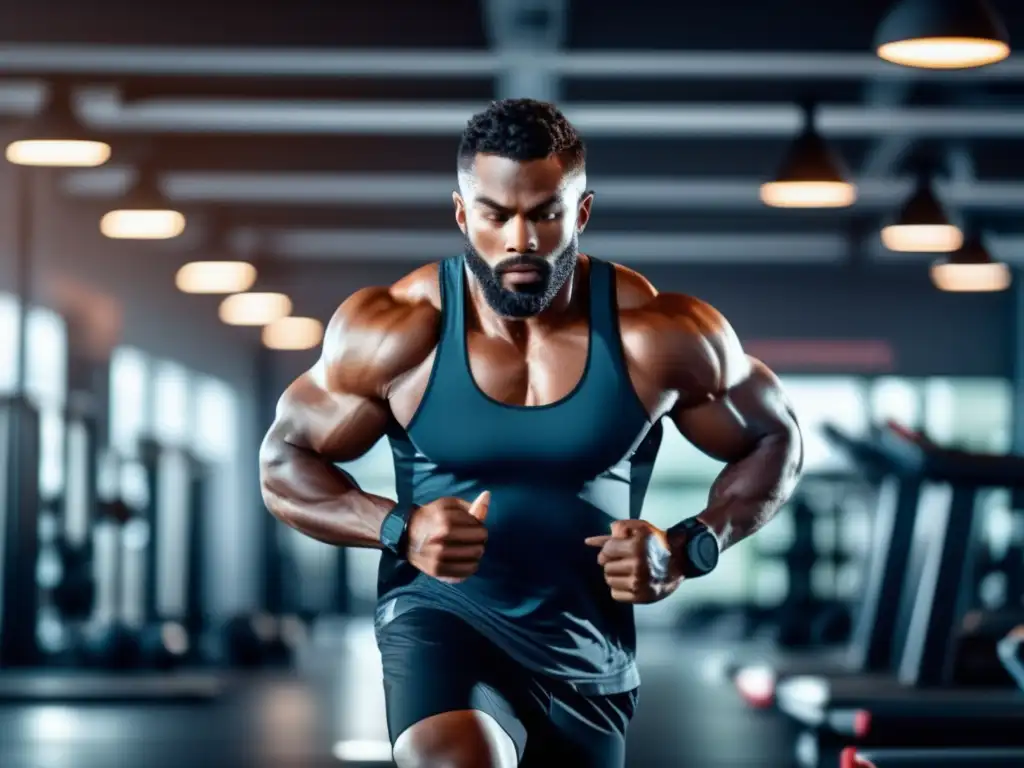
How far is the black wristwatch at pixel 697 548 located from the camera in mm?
2156

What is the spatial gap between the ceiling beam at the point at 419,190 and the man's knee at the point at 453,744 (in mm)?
8598

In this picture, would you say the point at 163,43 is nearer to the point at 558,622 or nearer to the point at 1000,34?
the point at 1000,34

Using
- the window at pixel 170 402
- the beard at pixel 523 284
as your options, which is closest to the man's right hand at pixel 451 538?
the beard at pixel 523 284

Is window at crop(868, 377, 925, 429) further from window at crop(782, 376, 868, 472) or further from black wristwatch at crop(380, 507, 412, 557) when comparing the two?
black wristwatch at crop(380, 507, 412, 557)

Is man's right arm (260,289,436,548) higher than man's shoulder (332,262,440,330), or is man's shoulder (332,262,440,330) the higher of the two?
man's shoulder (332,262,440,330)

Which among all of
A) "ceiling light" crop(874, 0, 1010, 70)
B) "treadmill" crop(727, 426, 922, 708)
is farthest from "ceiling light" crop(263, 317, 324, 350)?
"ceiling light" crop(874, 0, 1010, 70)

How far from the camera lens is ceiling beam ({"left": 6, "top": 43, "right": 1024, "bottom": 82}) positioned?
765 cm

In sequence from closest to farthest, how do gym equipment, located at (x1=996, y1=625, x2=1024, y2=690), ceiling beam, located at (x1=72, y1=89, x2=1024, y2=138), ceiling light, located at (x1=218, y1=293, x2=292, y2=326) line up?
gym equipment, located at (x1=996, y1=625, x2=1024, y2=690) < ceiling beam, located at (x1=72, y1=89, x2=1024, y2=138) < ceiling light, located at (x1=218, y1=293, x2=292, y2=326)

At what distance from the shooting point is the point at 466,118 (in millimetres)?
9109

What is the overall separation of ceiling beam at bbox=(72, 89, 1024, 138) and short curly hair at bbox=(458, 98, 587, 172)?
653 centimetres

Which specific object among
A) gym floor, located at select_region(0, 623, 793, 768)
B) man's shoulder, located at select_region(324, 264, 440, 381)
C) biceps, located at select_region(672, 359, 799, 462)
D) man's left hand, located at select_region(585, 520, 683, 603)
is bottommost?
gym floor, located at select_region(0, 623, 793, 768)

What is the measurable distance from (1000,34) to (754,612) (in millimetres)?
8919

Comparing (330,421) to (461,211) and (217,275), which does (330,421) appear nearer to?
(461,211)

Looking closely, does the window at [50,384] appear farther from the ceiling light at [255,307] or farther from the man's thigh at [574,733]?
the man's thigh at [574,733]
